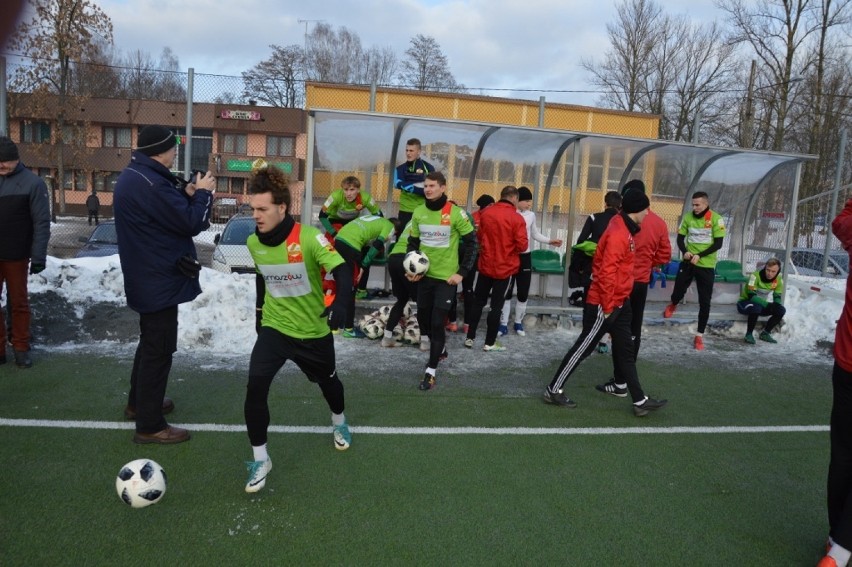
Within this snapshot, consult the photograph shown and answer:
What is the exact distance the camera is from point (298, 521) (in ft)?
11.7

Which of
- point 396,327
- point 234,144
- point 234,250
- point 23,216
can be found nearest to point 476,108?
point 234,250

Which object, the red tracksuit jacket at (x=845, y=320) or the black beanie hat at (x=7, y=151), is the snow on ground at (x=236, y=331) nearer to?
the black beanie hat at (x=7, y=151)

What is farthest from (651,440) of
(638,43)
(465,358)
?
(638,43)

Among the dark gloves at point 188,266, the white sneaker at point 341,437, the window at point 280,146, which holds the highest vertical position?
the window at point 280,146

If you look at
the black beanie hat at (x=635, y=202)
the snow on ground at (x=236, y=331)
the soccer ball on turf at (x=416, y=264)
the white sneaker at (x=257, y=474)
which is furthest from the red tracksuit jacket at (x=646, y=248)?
the white sneaker at (x=257, y=474)

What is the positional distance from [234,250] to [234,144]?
26869 mm

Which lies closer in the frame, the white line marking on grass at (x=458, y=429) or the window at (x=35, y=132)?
the white line marking on grass at (x=458, y=429)

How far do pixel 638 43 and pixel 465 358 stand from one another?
3310cm

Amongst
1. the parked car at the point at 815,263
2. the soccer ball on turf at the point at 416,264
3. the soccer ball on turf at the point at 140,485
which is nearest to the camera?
the soccer ball on turf at the point at 140,485

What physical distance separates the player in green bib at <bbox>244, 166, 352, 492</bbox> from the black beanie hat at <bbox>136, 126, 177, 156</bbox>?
33.9 inches

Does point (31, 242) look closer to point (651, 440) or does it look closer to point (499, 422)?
point (499, 422)

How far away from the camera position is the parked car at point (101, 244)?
10.5 meters

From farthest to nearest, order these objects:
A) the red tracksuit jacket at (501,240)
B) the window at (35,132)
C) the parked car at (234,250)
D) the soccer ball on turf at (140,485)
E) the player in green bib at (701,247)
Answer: the window at (35,132) < the parked car at (234,250) < the player in green bib at (701,247) < the red tracksuit jacket at (501,240) < the soccer ball on turf at (140,485)

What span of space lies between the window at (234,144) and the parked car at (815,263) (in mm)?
29740
